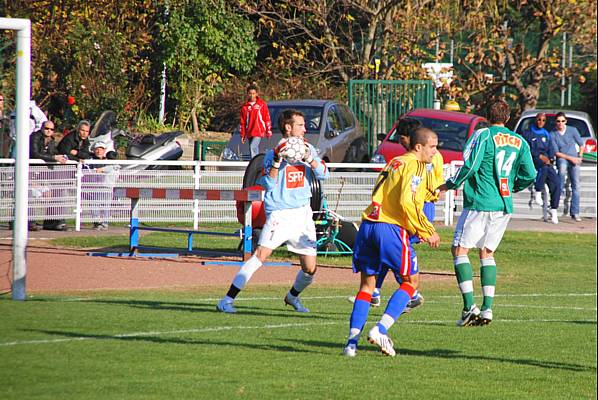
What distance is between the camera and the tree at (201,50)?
105 feet

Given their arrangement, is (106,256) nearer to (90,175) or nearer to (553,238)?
(90,175)

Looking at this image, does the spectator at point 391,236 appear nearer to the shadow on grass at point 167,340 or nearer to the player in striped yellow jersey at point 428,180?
the player in striped yellow jersey at point 428,180

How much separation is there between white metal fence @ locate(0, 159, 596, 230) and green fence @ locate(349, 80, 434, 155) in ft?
18.2

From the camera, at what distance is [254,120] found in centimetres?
2238

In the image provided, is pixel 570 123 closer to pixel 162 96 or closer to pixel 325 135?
pixel 325 135

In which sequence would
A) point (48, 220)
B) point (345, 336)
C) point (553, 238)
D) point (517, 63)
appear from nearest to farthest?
point (345, 336) < point (48, 220) < point (553, 238) < point (517, 63)

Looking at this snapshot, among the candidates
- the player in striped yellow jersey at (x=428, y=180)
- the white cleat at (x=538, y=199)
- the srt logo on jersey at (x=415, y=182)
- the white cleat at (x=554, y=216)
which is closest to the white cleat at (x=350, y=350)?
the player in striped yellow jersey at (x=428, y=180)

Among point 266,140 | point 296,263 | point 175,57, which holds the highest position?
point 175,57

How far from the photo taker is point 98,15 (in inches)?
1241

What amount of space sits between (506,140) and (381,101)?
665 inches

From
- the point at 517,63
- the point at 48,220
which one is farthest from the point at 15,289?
the point at 517,63

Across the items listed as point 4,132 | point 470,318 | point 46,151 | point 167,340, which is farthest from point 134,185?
point 167,340

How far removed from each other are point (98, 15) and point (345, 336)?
23464 mm

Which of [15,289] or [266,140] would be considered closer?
[15,289]
